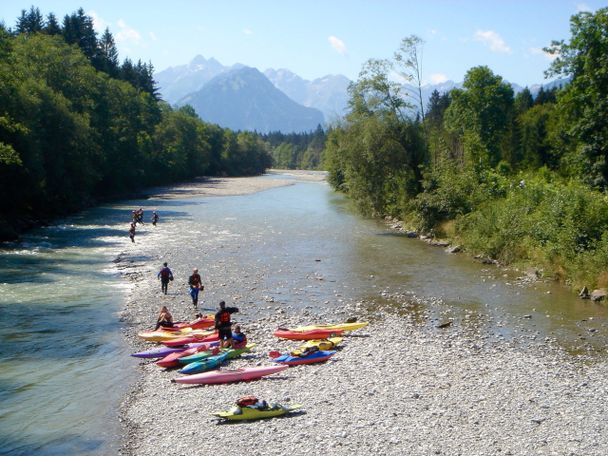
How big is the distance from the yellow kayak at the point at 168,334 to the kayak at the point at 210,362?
7.38ft

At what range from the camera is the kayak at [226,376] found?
57.0ft

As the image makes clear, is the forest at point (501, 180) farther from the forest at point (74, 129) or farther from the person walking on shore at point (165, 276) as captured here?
the forest at point (74, 129)

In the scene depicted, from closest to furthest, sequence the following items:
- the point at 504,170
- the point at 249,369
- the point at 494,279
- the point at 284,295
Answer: the point at 249,369 < the point at 284,295 < the point at 494,279 < the point at 504,170

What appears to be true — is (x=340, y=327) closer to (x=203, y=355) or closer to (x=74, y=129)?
(x=203, y=355)

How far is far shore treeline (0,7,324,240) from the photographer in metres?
45.7

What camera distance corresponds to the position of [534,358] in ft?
62.8

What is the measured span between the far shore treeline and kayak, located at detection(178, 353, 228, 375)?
25.4 metres

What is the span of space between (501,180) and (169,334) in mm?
35606

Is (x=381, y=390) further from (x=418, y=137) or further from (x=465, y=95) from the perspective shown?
(x=465, y=95)

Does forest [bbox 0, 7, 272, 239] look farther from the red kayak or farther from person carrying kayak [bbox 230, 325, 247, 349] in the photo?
person carrying kayak [bbox 230, 325, 247, 349]

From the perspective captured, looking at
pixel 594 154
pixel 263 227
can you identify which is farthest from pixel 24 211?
pixel 594 154

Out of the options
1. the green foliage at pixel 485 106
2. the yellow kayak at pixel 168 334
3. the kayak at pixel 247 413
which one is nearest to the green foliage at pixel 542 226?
the yellow kayak at pixel 168 334

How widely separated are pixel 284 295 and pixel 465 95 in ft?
215

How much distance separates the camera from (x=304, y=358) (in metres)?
19.0
